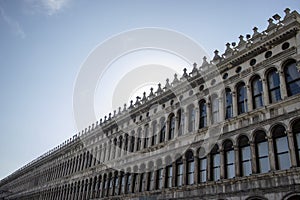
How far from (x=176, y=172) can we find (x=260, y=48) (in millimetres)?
10345

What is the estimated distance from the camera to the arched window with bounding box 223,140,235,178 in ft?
57.7

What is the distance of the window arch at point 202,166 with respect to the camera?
1931 cm

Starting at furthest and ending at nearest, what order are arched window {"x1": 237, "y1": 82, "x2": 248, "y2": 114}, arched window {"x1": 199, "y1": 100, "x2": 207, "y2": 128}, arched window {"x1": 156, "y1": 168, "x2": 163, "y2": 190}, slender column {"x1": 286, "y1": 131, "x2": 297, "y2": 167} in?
arched window {"x1": 156, "y1": 168, "x2": 163, "y2": 190} < arched window {"x1": 199, "y1": 100, "x2": 207, "y2": 128} < arched window {"x1": 237, "y1": 82, "x2": 248, "y2": 114} < slender column {"x1": 286, "y1": 131, "x2": 297, "y2": 167}

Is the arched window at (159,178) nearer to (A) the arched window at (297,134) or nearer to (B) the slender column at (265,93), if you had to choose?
(B) the slender column at (265,93)

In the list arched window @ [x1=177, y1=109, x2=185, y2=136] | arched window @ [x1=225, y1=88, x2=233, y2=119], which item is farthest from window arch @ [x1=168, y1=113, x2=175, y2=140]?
arched window @ [x1=225, y1=88, x2=233, y2=119]

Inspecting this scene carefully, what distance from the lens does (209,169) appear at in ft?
61.4

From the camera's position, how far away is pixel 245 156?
674 inches

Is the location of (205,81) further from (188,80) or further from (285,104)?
(285,104)

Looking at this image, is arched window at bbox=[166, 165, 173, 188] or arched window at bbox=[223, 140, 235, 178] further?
arched window at bbox=[166, 165, 173, 188]

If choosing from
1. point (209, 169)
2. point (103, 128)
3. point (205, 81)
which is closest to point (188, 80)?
point (205, 81)

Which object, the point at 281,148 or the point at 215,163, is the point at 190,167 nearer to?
the point at 215,163

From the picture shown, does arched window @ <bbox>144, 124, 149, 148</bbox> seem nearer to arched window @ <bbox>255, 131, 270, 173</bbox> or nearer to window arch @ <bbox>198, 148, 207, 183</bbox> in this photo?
window arch @ <bbox>198, 148, 207, 183</bbox>

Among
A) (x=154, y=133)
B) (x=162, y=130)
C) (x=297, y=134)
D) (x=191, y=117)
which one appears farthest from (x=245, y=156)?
(x=154, y=133)

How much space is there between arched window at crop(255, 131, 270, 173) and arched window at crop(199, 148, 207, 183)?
403 cm
